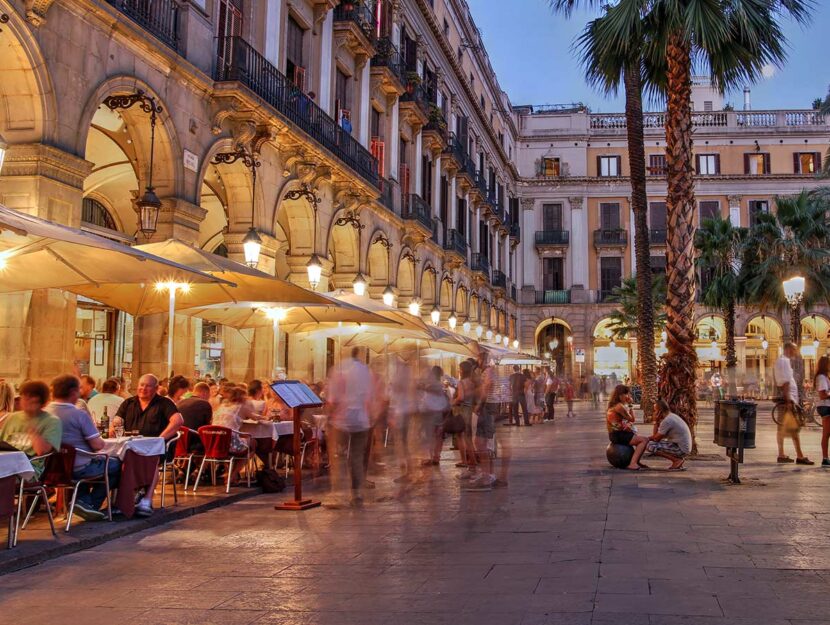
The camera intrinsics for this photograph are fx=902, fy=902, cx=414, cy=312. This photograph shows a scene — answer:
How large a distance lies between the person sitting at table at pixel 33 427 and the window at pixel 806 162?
55639 mm

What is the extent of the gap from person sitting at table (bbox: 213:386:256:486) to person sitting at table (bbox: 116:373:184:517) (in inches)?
50.7

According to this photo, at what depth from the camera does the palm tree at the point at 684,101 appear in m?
14.3

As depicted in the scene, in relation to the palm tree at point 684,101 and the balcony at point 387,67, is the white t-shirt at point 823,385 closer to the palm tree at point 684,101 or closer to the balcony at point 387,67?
the palm tree at point 684,101

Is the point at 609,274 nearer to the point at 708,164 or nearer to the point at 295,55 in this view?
the point at 708,164

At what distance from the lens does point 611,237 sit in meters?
56.7

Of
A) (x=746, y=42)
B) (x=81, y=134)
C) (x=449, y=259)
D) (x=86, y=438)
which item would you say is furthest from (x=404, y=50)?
(x=86, y=438)

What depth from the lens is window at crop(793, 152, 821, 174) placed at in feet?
182

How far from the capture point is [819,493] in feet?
33.4

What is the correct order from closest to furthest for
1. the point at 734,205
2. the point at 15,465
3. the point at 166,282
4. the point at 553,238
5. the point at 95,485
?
1. the point at 15,465
2. the point at 95,485
3. the point at 166,282
4. the point at 734,205
5. the point at 553,238

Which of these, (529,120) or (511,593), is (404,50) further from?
(529,120)

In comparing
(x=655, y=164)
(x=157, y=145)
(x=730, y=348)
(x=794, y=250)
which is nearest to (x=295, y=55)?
(x=157, y=145)

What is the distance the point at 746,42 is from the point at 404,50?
16.1 metres

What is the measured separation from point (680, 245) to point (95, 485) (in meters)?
9.95

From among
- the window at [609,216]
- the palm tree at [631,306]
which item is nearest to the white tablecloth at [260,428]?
the palm tree at [631,306]
